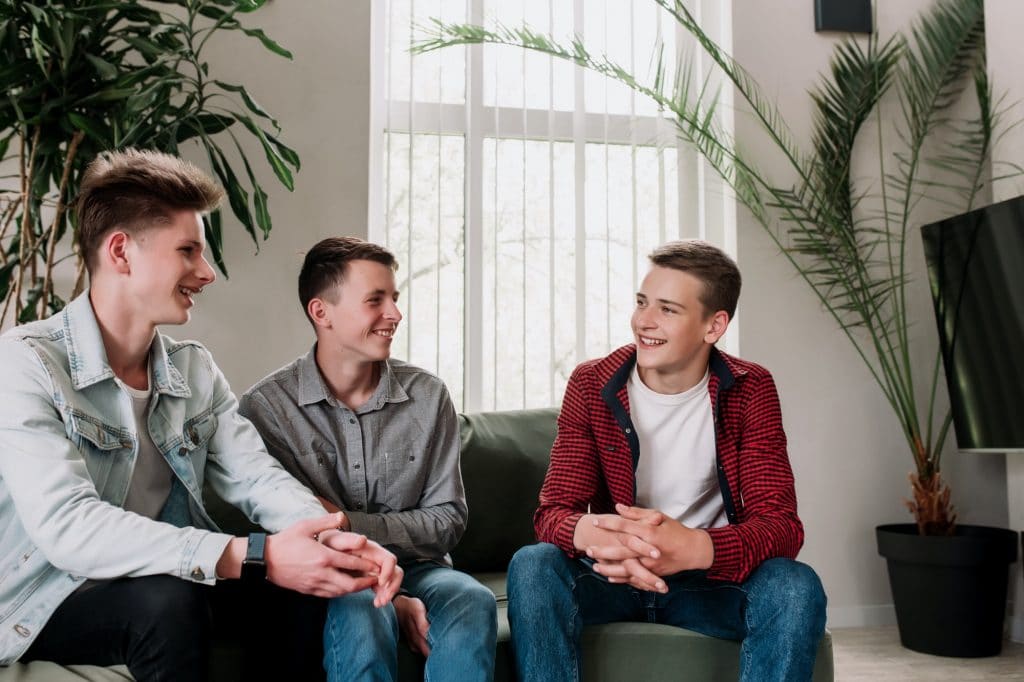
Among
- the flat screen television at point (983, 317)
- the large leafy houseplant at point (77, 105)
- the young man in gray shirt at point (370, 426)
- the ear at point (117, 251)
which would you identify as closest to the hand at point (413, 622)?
the young man in gray shirt at point (370, 426)

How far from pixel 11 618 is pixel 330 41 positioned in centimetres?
220

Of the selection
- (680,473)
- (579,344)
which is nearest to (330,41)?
(579,344)

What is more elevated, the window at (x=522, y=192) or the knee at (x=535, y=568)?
the window at (x=522, y=192)

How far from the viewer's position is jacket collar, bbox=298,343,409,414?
78.0 inches

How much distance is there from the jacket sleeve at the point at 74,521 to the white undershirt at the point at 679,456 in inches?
35.5

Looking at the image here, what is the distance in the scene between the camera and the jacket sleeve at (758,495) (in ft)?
5.49

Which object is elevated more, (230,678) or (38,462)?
(38,462)

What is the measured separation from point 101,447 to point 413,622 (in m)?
0.61

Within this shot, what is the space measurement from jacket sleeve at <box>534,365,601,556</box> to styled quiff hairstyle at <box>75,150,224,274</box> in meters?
0.85

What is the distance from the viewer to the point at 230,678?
1.67 meters

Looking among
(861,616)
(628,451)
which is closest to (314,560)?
(628,451)

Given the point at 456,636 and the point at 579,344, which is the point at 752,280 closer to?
the point at 579,344

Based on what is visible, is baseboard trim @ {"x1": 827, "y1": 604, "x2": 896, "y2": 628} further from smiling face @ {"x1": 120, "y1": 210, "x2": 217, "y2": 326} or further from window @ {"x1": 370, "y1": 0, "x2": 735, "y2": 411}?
smiling face @ {"x1": 120, "y1": 210, "x2": 217, "y2": 326}

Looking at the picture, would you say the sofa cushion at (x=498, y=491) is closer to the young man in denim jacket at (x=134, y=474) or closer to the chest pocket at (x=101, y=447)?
the young man in denim jacket at (x=134, y=474)
